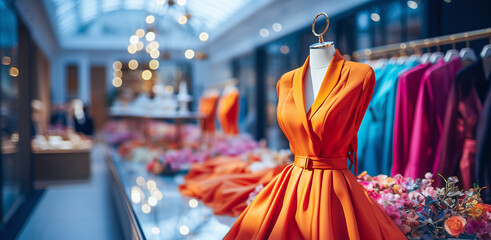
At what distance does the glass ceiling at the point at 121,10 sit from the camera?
473 inches

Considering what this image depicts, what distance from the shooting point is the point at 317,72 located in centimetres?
222

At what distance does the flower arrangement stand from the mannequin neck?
837mm

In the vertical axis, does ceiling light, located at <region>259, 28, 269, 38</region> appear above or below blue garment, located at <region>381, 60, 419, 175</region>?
above

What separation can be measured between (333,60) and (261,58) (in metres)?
7.43

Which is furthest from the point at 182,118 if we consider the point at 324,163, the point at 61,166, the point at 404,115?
the point at 324,163

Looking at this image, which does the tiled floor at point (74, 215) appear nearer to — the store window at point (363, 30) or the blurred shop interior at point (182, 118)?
the blurred shop interior at point (182, 118)

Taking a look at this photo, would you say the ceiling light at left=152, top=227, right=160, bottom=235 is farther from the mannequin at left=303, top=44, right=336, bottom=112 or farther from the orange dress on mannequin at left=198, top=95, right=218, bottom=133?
the orange dress on mannequin at left=198, top=95, right=218, bottom=133

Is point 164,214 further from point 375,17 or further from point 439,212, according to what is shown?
point 375,17

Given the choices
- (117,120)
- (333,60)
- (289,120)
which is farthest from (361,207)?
(117,120)

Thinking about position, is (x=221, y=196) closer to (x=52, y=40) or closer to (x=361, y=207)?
(x=361, y=207)

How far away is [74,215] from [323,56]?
4526mm

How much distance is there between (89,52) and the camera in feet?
61.0

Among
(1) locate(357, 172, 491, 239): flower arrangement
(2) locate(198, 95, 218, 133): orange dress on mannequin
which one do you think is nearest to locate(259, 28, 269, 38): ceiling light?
(2) locate(198, 95, 218, 133): orange dress on mannequin

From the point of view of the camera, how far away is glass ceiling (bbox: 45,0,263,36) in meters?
12.0
